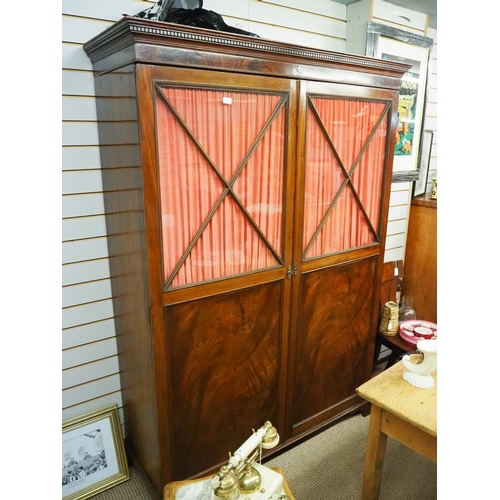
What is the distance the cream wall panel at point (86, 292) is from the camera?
186cm

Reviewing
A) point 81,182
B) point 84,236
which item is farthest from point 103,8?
point 84,236

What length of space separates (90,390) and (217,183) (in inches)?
49.0

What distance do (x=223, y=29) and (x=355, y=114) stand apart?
30.1 inches

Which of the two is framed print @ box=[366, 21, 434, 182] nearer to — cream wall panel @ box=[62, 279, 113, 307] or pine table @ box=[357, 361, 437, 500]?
pine table @ box=[357, 361, 437, 500]

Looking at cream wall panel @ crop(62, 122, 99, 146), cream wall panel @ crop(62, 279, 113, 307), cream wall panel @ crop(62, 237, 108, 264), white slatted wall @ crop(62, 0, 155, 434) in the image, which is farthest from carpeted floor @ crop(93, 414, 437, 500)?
cream wall panel @ crop(62, 122, 99, 146)

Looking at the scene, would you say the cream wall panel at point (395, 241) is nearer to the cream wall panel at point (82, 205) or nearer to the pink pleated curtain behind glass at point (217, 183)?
the pink pleated curtain behind glass at point (217, 183)

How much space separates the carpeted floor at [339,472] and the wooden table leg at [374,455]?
352mm

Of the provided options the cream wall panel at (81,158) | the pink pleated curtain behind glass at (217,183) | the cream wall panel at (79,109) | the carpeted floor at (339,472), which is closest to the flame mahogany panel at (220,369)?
the pink pleated curtain behind glass at (217,183)

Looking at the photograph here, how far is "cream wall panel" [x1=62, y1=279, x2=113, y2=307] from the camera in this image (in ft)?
6.10

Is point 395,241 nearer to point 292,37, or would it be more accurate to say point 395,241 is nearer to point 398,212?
point 398,212

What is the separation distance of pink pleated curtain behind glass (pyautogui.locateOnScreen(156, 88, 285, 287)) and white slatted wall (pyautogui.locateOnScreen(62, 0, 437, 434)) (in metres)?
0.52

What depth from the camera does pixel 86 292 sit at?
6.23ft

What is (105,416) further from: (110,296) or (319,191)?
(319,191)

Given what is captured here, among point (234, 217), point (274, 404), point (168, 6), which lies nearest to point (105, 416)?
point (274, 404)
